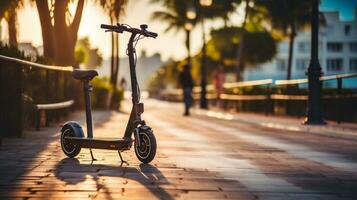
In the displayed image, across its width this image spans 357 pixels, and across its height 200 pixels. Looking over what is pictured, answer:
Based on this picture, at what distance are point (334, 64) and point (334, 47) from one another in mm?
3207

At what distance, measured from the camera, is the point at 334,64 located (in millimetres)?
117500

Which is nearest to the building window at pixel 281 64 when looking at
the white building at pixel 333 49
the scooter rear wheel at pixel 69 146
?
the white building at pixel 333 49

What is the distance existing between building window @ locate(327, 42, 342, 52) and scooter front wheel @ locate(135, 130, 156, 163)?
374 feet

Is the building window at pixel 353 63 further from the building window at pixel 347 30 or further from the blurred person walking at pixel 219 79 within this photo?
the blurred person walking at pixel 219 79

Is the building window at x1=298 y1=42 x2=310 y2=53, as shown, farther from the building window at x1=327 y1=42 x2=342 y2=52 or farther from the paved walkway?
the paved walkway

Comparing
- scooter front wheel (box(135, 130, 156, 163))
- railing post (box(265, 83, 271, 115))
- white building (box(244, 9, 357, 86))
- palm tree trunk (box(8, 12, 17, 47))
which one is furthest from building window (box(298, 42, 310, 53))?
scooter front wheel (box(135, 130, 156, 163))

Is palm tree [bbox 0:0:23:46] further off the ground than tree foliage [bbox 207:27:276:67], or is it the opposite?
tree foliage [bbox 207:27:276:67]

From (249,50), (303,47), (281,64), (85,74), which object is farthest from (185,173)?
(303,47)

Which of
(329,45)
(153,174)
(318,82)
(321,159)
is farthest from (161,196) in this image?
(329,45)

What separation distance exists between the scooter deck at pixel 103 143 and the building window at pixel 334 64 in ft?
375

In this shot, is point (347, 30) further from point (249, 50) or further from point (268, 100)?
point (268, 100)

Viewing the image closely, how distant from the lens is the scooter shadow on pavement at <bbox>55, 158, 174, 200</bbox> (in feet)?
16.4

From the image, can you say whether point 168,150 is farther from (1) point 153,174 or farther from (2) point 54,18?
(2) point 54,18

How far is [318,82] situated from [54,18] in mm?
7428
